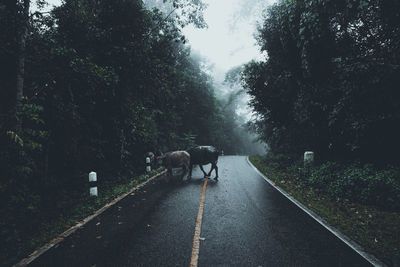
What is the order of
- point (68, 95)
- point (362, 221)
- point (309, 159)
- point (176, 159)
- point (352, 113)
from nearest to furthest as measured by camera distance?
1. point (362, 221)
2. point (68, 95)
3. point (352, 113)
4. point (176, 159)
5. point (309, 159)

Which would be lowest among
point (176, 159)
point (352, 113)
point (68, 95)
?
point (176, 159)

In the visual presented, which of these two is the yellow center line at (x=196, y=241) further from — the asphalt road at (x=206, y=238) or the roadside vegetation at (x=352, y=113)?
the roadside vegetation at (x=352, y=113)

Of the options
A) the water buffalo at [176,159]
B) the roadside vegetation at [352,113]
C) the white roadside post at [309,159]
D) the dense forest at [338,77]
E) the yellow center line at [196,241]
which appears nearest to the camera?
the yellow center line at [196,241]

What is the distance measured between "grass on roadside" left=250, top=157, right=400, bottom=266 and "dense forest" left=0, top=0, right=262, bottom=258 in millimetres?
7271

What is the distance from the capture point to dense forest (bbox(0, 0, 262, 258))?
17.6ft

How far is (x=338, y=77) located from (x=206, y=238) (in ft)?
31.0

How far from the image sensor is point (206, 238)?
462 centimetres

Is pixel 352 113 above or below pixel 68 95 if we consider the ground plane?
below

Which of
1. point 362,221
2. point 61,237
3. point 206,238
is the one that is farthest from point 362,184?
point 61,237

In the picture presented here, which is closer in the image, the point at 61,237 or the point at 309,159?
the point at 61,237

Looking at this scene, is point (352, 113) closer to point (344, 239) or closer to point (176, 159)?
point (344, 239)

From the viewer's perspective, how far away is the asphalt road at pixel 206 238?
385 centimetres

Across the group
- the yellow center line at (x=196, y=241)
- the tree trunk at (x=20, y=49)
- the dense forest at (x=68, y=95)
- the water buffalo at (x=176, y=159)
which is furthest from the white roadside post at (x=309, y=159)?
the tree trunk at (x=20, y=49)

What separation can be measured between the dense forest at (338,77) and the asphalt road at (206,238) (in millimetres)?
5044
